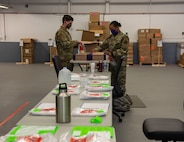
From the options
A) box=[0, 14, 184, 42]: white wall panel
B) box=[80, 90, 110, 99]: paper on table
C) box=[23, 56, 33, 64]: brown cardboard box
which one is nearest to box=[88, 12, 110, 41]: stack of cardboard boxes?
box=[0, 14, 184, 42]: white wall panel

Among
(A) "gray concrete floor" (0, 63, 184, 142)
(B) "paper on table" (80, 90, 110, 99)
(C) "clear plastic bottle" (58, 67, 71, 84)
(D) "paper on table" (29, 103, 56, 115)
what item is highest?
(C) "clear plastic bottle" (58, 67, 71, 84)

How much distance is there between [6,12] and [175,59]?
762cm

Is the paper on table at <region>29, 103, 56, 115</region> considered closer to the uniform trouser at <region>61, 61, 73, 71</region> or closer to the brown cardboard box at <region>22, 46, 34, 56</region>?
the uniform trouser at <region>61, 61, 73, 71</region>

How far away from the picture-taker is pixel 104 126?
5.44 ft

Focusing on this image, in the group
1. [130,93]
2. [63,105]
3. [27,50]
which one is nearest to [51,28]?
[27,50]

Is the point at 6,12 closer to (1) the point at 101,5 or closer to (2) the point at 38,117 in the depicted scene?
(1) the point at 101,5

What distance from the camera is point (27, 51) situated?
1136cm

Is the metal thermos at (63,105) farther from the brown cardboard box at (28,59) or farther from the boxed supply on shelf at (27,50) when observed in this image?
the brown cardboard box at (28,59)

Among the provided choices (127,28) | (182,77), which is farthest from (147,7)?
(182,77)

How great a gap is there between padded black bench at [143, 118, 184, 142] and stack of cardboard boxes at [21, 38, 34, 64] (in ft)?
30.9

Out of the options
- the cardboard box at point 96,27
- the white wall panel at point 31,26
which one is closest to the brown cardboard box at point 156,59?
the cardboard box at point 96,27

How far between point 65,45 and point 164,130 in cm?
303

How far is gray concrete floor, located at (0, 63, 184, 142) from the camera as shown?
388cm

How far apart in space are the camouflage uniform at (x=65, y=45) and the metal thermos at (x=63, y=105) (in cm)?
314
